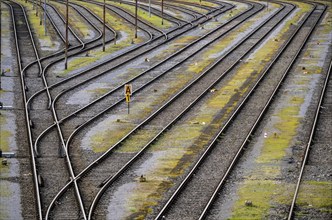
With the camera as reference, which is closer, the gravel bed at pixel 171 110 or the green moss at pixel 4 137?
the green moss at pixel 4 137

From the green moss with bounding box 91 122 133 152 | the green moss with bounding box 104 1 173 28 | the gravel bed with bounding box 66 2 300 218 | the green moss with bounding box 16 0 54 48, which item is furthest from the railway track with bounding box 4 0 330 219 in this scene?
the green moss with bounding box 104 1 173 28

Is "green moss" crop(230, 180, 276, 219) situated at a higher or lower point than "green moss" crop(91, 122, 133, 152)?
higher

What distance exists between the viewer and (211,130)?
3103 centimetres

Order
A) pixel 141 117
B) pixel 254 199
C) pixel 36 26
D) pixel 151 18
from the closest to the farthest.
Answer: pixel 254 199
pixel 141 117
pixel 36 26
pixel 151 18

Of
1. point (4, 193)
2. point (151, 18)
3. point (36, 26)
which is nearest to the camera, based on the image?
point (4, 193)

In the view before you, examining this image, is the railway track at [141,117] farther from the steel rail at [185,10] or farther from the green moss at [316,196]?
the steel rail at [185,10]

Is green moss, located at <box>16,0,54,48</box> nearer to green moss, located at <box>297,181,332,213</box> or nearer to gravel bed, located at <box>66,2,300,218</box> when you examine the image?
gravel bed, located at <box>66,2,300,218</box>

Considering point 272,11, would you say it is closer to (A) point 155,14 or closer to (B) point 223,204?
(A) point 155,14

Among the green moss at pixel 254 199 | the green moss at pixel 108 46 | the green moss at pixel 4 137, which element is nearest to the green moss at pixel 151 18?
the green moss at pixel 108 46

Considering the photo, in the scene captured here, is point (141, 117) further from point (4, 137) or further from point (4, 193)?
point (4, 193)

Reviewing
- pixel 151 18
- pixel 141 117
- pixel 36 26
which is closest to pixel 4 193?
pixel 141 117

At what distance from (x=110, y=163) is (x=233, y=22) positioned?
47.1 metres

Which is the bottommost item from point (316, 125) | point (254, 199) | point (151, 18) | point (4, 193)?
point (151, 18)

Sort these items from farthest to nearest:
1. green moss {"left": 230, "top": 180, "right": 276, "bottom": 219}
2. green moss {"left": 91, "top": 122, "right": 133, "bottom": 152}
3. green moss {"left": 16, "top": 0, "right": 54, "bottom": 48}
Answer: green moss {"left": 16, "top": 0, "right": 54, "bottom": 48} < green moss {"left": 91, "top": 122, "right": 133, "bottom": 152} < green moss {"left": 230, "top": 180, "right": 276, "bottom": 219}
